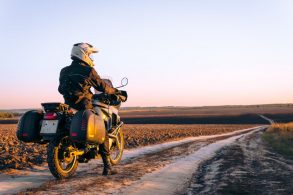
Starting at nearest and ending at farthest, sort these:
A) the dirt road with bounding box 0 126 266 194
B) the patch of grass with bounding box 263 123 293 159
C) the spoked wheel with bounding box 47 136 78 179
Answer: the dirt road with bounding box 0 126 266 194, the spoked wheel with bounding box 47 136 78 179, the patch of grass with bounding box 263 123 293 159

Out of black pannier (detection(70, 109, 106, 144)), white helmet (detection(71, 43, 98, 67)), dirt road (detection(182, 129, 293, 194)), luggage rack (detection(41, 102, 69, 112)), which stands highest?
white helmet (detection(71, 43, 98, 67))

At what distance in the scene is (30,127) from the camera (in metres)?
6.86

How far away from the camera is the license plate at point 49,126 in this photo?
6688 mm

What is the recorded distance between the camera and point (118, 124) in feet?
29.2

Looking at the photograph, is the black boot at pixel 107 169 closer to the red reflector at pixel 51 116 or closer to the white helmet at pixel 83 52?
the red reflector at pixel 51 116

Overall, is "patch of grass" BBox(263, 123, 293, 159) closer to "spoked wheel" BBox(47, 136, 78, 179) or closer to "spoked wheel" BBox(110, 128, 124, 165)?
"spoked wheel" BBox(110, 128, 124, 165)

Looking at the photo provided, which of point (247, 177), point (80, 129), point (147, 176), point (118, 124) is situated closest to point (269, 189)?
point (247, 177)

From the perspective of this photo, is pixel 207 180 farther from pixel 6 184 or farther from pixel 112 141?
pixel 6 184

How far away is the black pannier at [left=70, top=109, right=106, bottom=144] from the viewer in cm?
646

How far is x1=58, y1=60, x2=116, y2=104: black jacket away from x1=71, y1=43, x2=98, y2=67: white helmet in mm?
156

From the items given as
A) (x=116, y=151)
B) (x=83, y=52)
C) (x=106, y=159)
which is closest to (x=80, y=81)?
(x=83, y=52)

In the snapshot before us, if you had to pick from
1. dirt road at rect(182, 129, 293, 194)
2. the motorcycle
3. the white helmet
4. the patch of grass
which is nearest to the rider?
the white helmet

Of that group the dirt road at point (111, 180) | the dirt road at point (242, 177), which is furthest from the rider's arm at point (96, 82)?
the dirt road at point (242, 177)

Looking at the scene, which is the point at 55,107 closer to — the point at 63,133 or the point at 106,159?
the point at 63,133
